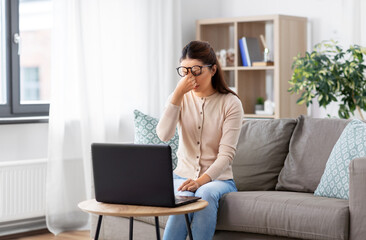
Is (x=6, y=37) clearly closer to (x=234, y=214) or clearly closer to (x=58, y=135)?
(x=58, y=135)

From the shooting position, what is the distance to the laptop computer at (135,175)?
2.17 meters

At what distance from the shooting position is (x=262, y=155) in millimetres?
3373

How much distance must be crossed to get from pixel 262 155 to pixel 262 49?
5.99ft

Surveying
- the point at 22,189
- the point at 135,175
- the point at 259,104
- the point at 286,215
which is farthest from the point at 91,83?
the point at 135,175

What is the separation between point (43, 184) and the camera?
13.5ft

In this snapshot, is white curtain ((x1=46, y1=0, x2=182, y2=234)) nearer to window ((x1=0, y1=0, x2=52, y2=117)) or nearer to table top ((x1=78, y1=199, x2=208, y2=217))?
window ((x1=0, y1=0, x2=52, y2=117))

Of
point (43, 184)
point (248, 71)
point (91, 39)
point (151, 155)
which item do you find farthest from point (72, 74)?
point (151, 155)

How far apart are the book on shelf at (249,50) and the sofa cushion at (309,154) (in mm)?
1575

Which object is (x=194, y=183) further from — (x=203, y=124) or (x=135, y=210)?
(x=135, y=210)

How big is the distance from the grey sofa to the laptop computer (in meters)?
0.64

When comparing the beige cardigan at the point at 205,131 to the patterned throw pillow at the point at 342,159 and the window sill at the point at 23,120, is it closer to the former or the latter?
the patterned throw pillow at the point at 342,159

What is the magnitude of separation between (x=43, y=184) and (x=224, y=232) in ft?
5.26

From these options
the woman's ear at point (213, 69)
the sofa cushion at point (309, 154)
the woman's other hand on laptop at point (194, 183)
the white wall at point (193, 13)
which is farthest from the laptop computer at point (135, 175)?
the white wall at point (193, 13)

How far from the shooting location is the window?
13.5 ft
